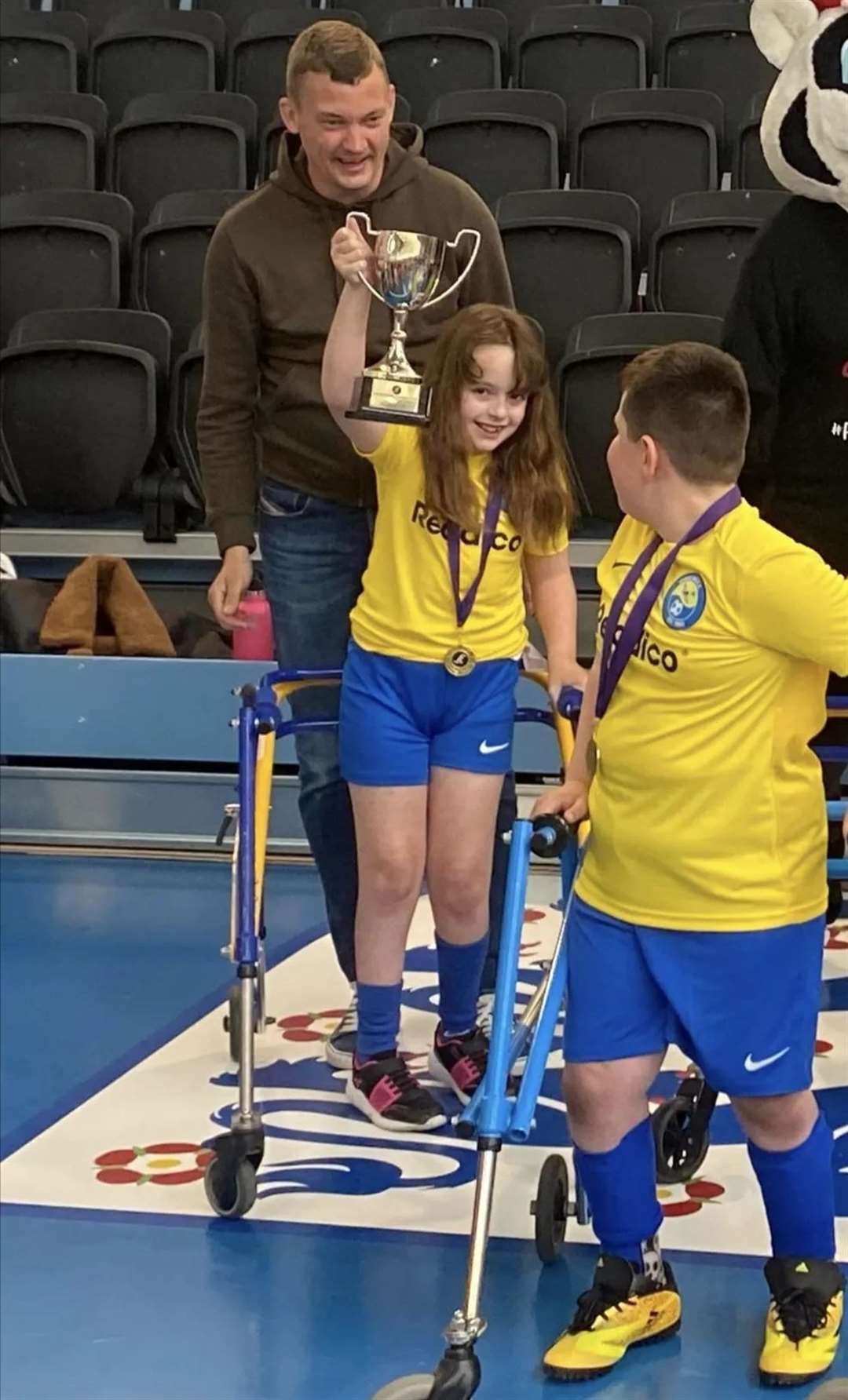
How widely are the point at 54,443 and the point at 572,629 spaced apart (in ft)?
9.83

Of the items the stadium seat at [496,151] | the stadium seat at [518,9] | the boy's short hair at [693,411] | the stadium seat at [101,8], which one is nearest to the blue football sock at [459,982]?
the boy's short hair at [693,411]

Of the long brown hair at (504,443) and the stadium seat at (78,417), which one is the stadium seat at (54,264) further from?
the long brown hair at (504,443)

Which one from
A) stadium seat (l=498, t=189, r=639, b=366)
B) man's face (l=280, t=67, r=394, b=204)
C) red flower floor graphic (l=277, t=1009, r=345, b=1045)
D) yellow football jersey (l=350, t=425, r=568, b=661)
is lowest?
red flower floor graphic (l=277, t=1009, r=345, b=1045)

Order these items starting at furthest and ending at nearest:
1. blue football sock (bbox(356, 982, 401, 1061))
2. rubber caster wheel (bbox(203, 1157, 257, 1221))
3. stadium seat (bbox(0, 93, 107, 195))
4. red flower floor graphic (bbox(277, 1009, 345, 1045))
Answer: stadium seat (bbox(0, 93, 107, 195)) → red flower floor graphic (bbox(277, 1009, 345, 1045)) → blue football sock (bbox(356, 982, 401, 1061)) → rubber caster wheel (bbox(203, 1157, 257, 1221))

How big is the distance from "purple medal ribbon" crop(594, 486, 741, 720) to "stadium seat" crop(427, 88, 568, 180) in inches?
186

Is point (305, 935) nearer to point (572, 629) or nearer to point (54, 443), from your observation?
point (572, 629)

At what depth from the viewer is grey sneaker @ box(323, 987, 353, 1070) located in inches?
124

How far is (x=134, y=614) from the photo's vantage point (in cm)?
504

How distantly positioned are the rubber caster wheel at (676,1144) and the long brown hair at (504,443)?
84 centimetres

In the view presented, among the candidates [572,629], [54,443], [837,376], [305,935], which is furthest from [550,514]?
[54,443]

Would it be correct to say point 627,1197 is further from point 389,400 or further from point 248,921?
point 389,400

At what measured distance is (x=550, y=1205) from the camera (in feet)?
7.70

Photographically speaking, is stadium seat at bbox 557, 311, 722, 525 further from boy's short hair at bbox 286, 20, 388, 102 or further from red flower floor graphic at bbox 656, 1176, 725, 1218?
red flower floor graphic at bbox 656, 1176, 725, 1218

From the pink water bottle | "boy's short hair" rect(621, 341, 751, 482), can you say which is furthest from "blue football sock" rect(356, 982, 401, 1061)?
the pink water bottle
